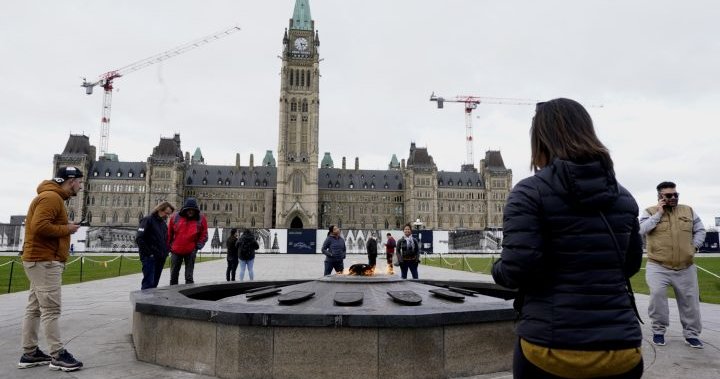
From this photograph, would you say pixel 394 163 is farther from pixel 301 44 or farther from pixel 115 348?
pixel 115 348

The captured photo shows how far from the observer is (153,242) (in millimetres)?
9812

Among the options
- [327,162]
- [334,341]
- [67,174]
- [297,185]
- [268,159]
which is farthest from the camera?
[327,162]

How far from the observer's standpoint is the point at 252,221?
105 m

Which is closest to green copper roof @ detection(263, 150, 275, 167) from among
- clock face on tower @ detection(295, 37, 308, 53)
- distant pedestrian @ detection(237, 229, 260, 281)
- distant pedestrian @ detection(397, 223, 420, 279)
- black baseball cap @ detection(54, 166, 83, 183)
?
clock face on tower @ detection(295, 37, 308, 53)

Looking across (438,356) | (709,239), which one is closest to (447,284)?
(438,356)

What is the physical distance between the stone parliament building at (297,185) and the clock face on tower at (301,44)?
21cm

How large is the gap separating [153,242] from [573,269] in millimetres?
9069

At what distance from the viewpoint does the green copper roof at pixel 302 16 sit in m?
103

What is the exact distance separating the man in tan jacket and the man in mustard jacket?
24.2ft

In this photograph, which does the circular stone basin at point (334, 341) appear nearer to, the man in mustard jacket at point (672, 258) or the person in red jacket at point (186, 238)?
the man in mustard jacket at point (672, 258)

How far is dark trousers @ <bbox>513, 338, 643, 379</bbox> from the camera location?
94.6 inches

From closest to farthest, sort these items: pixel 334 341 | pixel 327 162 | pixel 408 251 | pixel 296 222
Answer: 1. pixel 334 341
2. pixel 408 251
3. pixel 296 222
4. pixel 327 162

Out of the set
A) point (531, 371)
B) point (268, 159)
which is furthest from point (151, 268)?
point (268, 159)

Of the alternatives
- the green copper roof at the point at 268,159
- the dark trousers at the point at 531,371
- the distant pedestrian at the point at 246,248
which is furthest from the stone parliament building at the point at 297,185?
the dark trousers at the point at 531,371
